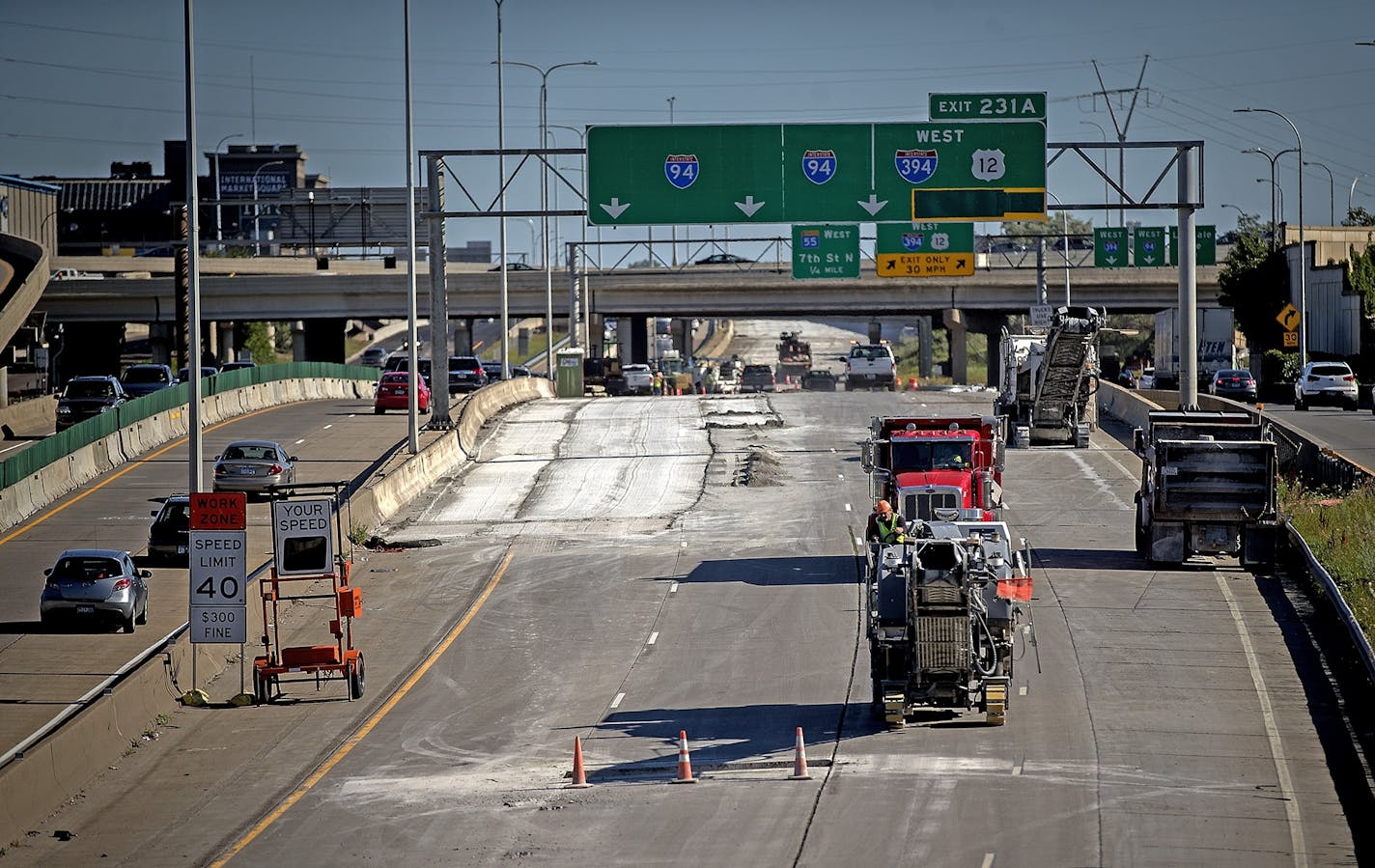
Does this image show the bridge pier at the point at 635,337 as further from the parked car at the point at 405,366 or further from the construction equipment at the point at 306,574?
the construction equipment at the point at 306,574

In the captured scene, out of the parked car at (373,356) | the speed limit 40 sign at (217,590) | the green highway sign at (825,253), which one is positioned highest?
the green highway sign at (825,253)

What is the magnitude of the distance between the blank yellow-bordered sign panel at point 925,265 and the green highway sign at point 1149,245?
50.1 ft

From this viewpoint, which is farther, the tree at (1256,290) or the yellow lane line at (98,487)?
the tree at (1256,290)

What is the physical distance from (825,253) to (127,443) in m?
31.5

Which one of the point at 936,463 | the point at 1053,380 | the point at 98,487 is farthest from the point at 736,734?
the point at 98,487

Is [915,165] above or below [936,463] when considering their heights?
above

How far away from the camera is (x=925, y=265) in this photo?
63.8 m

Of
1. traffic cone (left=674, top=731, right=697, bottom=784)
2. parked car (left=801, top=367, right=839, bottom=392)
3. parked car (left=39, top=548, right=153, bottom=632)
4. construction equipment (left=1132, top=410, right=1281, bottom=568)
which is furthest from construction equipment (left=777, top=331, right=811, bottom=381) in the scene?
traffic cone (left=674, top=731, right=697, bottom=784)

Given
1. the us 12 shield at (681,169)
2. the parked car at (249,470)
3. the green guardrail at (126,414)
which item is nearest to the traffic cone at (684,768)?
the green guardrail at (126,414)

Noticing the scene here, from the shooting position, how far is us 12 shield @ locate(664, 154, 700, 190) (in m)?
43.8

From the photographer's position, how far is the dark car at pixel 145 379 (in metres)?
68.5

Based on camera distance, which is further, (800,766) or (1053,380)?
(1053,380)

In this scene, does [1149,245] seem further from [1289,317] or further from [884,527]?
[884,527]

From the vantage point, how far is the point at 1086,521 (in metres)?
40.9
